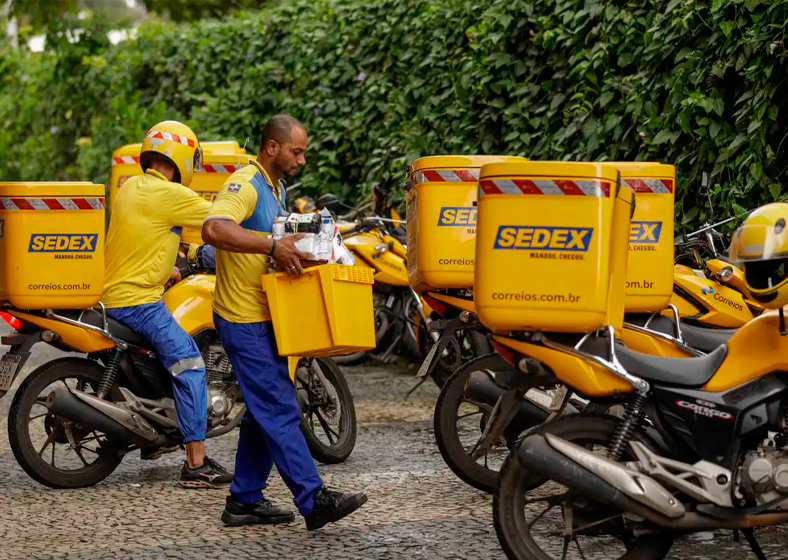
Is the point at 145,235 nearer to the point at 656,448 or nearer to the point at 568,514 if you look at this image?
the point at 568,514

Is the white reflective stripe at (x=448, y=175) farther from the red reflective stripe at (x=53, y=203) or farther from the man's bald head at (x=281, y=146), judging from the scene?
the red reflective stripe at (x=53, y=203)

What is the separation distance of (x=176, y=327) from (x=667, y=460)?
313 centimetres

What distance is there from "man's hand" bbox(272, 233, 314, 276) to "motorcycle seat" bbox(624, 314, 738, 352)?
1873 mm

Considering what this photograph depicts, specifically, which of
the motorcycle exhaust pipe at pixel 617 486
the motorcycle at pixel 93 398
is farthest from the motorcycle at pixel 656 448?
the motorcycle at pixel 93 398

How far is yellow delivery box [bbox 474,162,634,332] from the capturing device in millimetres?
4777

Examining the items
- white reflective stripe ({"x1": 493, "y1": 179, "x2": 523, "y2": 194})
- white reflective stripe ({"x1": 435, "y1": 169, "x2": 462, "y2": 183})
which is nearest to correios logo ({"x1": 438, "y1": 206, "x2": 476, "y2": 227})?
white reflective stripe ({"x1": 435, "y1": 169, "x2": 462, "y2": 183})

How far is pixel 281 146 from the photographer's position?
5.86m

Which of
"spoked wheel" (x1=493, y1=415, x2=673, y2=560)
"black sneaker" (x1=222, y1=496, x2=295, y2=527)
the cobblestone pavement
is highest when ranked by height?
"spoked wheel" (x1=493, y1=415, x2=673, y2=560)

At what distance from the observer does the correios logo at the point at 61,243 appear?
6758 mm

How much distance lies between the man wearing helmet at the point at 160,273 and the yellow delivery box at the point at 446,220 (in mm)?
1144

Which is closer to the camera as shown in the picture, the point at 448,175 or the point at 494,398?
the point at 494,398

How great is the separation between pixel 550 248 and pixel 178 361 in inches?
107

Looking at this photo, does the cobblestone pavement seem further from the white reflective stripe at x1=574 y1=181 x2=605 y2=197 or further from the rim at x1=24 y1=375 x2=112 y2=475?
the white reflective stripe at x1=574 y1=181 x2=605 y2=197

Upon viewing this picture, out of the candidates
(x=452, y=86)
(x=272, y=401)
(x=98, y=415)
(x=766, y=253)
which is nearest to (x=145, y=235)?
(x=98, y=415)
